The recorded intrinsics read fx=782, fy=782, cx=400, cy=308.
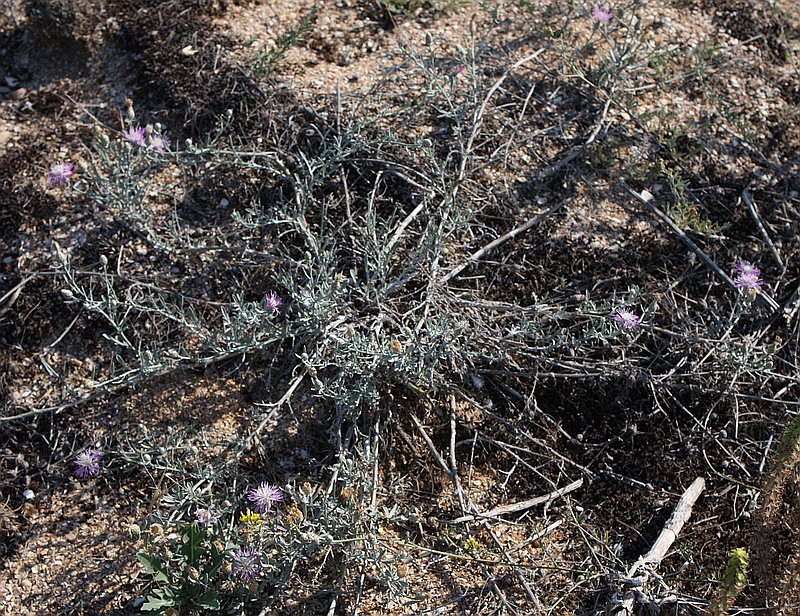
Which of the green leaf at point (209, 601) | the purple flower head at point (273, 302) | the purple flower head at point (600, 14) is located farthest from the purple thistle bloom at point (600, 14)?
the green leaf at point (209, 601)

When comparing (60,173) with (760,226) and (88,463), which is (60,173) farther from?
(760,226)

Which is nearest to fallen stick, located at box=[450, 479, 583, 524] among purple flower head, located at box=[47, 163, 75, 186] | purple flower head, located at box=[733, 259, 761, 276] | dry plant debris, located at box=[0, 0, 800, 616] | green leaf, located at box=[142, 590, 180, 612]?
dry plant debris, located at box=[0, 0, 800, 616]

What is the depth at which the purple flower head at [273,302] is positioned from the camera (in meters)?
2.60

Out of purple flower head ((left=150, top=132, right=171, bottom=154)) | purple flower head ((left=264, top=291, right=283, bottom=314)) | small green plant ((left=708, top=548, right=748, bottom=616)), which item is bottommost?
small green plant ((left=708, top=548, right=748, bottom=616))

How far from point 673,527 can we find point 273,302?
1512 millimetres

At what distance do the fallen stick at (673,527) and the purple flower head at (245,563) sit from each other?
114cm

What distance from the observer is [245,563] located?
2.25 meters

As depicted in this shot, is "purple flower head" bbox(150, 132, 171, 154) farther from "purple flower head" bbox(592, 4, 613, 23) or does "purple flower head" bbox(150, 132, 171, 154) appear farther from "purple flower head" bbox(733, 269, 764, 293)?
"purple flower head" bbox(733, 269, 764, 293)

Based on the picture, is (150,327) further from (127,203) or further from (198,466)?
(198,466)

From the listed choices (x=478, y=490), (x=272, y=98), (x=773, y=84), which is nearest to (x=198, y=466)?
(x=478, y=490)

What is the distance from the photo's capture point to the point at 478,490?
8.72 ft

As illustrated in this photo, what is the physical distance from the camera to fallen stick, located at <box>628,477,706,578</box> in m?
2.46

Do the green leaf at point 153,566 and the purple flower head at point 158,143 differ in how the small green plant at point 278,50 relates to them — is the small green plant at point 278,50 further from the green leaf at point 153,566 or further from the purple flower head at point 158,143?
the green leaf at point 153,566

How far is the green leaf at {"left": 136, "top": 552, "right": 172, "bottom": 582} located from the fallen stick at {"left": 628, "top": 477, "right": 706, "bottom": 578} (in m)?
1.39
